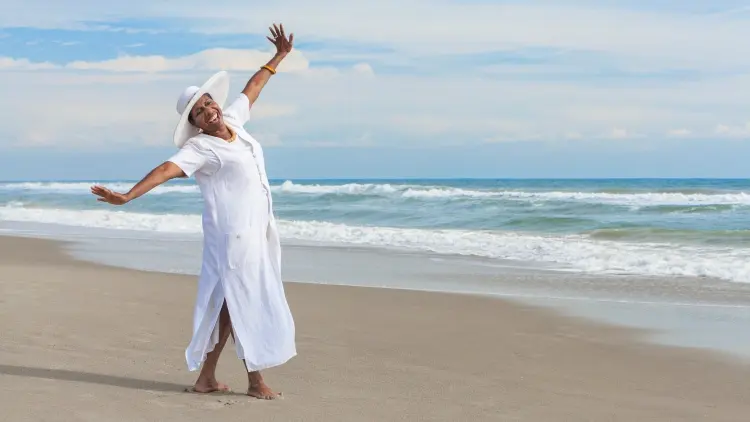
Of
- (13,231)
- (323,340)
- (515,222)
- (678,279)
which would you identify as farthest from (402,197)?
(323,340)

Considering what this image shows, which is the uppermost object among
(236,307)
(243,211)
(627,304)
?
(243,211)

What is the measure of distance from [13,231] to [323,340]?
15.5 meters

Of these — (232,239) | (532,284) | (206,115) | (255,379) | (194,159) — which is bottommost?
(532,284)

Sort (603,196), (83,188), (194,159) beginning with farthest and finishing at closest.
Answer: (83,188)
(603,196)
(194,159)

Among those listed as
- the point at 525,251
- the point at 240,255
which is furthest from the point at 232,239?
the point at 525,251

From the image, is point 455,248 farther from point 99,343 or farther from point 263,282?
point 263,282

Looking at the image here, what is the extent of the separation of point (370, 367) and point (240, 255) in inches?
62.8

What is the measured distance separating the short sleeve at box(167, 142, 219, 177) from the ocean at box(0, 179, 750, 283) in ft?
27.2

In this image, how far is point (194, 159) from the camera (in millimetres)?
4457

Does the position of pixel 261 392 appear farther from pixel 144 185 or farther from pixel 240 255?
pixel 144 185

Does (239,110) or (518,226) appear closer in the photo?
(239,110)

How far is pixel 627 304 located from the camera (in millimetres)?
9086

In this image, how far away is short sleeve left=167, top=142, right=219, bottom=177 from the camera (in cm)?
442

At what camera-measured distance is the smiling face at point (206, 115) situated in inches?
179
